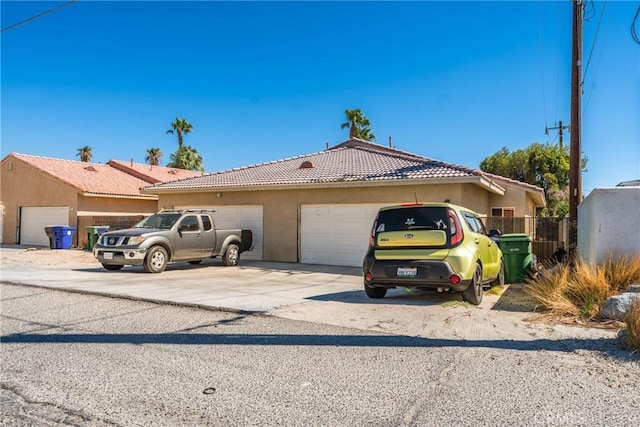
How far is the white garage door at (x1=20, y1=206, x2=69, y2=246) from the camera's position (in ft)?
79.4

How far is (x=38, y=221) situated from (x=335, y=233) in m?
18.3

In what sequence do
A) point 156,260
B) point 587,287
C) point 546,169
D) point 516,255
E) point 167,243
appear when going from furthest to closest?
point 546,169, point 167,243, point 156,260, point 516,255, point 587,287

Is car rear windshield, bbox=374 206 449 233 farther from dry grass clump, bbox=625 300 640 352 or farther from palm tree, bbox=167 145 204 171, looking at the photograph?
palm tree, bbox=167 145 204 171

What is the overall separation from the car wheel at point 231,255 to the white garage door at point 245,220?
6.17ft

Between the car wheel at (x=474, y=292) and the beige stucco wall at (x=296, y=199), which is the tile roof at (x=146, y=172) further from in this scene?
the car wheel at (x=474, y=292)

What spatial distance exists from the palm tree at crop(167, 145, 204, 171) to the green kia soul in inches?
1640

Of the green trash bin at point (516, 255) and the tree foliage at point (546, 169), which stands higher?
the tree foliage at point (546, 169)

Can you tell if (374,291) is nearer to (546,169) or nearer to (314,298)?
(314,298)

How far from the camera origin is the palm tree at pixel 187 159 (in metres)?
47.3

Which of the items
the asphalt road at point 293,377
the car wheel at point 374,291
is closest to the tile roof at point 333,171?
the car wheel at point 374,291

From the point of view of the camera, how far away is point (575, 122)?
12539mm

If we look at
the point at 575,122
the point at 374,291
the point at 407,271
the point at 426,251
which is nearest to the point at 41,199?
the point at 374,291

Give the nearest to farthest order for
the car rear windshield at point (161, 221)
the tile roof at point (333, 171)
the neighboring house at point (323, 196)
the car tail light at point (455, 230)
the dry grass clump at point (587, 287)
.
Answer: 1. the dry grass clump at point (587, 287)
2. the car tail light at point (455, 230)
3. the car rear windshield at point (161, 221)
4. the neighboring house at point (323, 196)
5. the tile roof at point (333, 171)

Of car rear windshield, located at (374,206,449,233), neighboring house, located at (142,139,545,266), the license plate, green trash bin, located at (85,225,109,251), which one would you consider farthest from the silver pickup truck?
green trash bin, located at (85,225,109,251)
